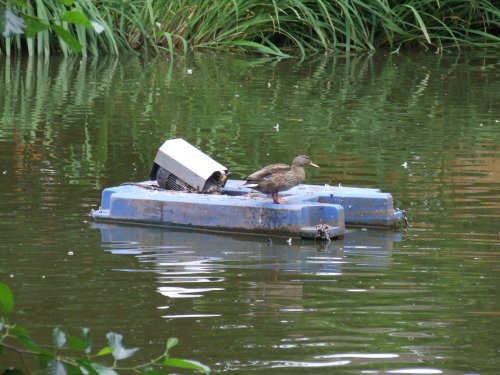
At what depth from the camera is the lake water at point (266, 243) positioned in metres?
5.66

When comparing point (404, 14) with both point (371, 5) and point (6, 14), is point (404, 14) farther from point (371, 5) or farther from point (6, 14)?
point (6, 14)

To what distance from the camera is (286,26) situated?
2186cm

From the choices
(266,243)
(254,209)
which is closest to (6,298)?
(266,243)

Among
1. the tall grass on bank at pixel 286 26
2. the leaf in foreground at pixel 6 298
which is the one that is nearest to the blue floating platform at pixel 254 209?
the leaf in foreground at pixel 6 298

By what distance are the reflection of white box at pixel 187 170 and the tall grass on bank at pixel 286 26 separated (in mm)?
11059

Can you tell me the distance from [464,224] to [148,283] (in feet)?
8.30

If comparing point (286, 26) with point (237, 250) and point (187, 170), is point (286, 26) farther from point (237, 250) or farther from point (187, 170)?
point (237, 250)

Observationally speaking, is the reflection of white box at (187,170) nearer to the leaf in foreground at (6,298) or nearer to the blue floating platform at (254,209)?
the blue floating platform at (254,209)

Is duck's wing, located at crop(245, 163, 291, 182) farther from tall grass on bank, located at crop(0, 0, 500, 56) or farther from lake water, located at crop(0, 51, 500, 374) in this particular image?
tall grass on bank, located at crop(0, 0, 500, 56)

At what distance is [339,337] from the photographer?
5.66 metres

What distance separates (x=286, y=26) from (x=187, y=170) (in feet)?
44.3

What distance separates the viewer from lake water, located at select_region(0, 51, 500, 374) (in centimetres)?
566

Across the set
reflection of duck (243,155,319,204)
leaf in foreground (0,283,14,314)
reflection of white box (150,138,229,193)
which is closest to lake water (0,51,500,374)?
reflection of duck (243,155,319,204)

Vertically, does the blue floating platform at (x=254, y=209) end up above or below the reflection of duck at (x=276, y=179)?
below
